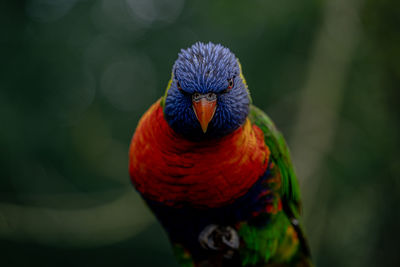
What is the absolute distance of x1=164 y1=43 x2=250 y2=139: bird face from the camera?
1.77 m

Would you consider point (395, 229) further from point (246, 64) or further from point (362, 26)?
point (246, 64)

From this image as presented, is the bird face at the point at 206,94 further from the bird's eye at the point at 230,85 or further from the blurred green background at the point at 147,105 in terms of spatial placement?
the blurred green background at the point at 147,105

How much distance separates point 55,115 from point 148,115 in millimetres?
3154

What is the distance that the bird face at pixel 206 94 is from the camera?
1766 mm

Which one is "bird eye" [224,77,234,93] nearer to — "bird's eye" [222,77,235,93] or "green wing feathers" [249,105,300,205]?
"bird's eye" [222,77,235,93]

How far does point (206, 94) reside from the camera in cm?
179

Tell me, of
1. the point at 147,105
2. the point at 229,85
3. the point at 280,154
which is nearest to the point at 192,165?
the point at 229,85

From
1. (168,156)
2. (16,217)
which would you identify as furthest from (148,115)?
(16,217)

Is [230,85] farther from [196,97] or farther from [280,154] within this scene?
[280,154]

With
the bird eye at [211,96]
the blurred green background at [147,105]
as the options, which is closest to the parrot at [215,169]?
the bird eye at [211,96]

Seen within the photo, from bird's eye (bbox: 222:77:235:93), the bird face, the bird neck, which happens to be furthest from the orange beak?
the bird neck

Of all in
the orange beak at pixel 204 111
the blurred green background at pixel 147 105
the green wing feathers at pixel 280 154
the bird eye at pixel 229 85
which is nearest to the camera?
the orange beak at pixel 204 111

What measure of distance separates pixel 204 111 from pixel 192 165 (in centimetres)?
38

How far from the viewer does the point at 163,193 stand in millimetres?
2098
